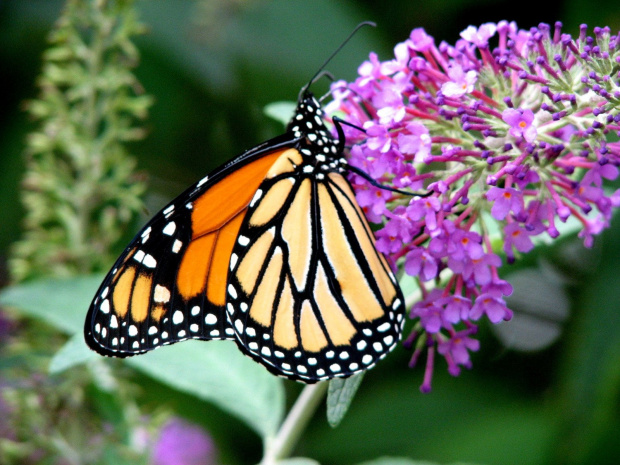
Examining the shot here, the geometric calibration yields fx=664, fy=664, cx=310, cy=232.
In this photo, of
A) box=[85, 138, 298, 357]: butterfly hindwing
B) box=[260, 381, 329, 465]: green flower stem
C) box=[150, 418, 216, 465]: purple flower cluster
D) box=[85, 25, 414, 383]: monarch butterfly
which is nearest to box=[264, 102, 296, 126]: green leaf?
box=[85, 25, 414, 383]: monarch butterfly

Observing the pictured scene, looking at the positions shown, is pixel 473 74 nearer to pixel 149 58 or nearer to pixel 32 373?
pixel 32 373

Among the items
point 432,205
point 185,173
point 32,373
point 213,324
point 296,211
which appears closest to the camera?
point 432,205

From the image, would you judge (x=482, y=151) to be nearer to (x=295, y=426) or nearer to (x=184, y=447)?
(x=295, y=426)

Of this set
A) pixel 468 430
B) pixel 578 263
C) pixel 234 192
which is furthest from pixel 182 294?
pixel 578 263

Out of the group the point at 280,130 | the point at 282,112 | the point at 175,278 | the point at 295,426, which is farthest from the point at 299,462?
the point at 280,130

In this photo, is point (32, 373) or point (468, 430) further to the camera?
point (468, 430)
